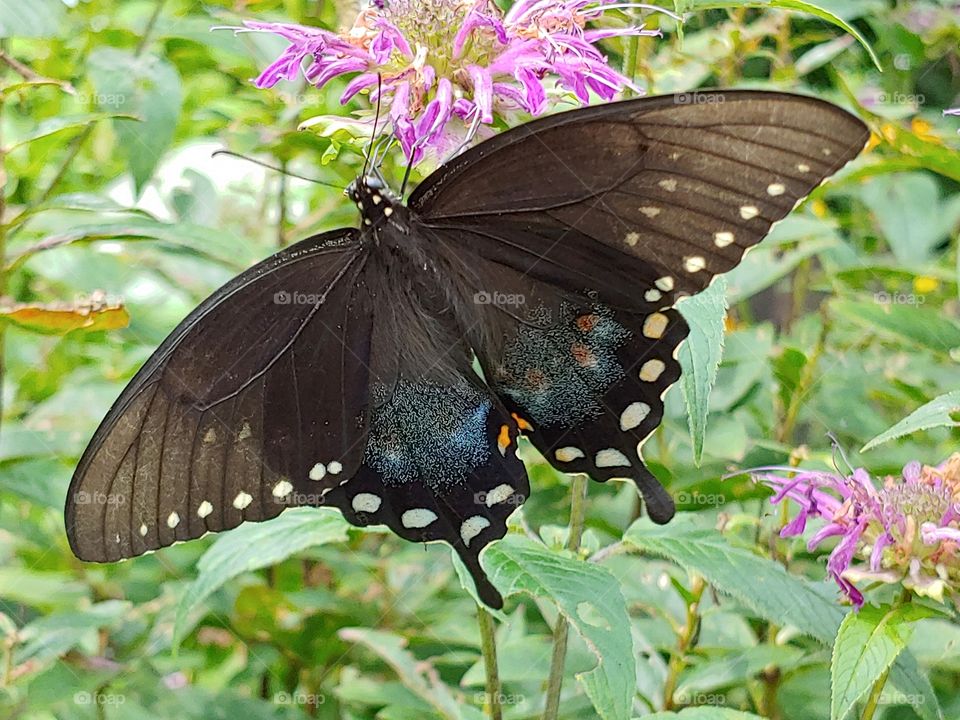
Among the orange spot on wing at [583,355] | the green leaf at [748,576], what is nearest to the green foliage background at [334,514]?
the green leaf at [748,576]

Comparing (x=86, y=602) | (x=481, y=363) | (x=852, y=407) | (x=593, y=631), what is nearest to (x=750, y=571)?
(x=593, y=631)

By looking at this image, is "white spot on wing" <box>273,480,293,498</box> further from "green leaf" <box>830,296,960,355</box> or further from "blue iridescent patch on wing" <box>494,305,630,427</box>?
"green leaf" <box>830,296,960,355</box>

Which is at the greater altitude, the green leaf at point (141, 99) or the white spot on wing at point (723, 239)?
the green leaf at point (141, 99)

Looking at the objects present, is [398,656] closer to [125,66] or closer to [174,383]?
[174,383]

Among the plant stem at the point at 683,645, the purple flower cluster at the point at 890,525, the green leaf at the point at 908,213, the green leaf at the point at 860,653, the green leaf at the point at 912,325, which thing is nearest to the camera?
the green leaf at the point at 860,653

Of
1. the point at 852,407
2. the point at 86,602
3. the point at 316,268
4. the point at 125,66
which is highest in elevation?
the point at 125,66

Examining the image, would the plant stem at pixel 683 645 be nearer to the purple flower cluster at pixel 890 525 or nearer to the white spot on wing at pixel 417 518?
the purple flower cluster at pixel 890 525

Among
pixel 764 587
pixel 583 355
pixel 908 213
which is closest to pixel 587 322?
pixel 583 355

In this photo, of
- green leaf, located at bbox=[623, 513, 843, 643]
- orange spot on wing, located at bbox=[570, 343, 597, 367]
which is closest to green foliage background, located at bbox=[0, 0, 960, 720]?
green leaf, located at bbox=[623, 513, 843, 643]
